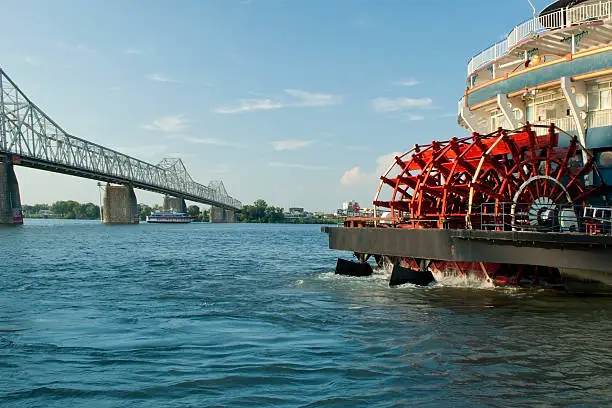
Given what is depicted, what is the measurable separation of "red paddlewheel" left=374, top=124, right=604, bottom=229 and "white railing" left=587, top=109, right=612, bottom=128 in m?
0.54

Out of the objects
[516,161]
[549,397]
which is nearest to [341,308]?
[549,397]

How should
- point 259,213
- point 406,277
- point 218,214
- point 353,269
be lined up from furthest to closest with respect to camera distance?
point 259,213
point 218,214
point 353,269
point 406,277

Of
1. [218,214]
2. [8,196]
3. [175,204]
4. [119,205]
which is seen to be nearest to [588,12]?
[8,196]

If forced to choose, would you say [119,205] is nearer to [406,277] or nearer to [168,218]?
[168,218]

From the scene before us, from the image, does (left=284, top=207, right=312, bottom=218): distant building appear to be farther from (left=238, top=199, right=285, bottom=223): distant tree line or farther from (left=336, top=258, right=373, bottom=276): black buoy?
(left=336, top=258, right=373, bottom=276): black buoy

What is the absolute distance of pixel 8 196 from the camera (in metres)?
58.6

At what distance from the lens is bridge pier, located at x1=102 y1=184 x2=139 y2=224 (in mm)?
78812

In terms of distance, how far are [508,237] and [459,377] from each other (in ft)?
14.1

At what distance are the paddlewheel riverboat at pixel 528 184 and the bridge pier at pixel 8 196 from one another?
2004 inches

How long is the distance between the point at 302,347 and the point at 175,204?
328 ft

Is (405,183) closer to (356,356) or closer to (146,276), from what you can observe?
(146,276)

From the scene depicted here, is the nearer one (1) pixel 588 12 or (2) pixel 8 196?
(1) pixel 588 12

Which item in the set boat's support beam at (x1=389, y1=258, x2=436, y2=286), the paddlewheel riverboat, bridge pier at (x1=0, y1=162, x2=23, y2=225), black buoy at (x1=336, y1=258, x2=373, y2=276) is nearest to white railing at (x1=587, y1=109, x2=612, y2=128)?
the paddlewheel riverboat

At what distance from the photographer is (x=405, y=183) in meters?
16.6
